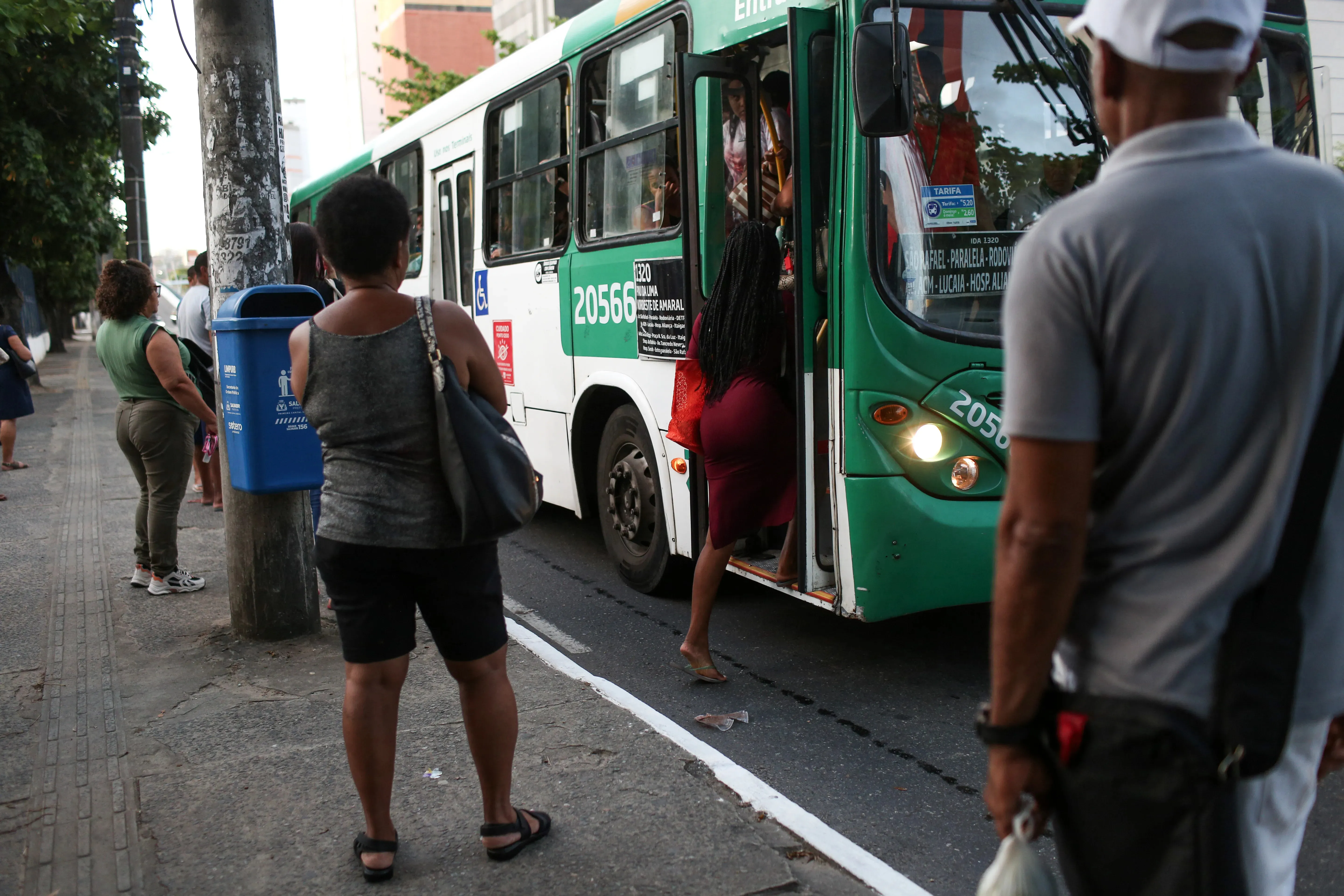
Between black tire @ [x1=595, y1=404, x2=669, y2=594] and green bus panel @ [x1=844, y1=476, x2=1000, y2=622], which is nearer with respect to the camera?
green bus panel @ [x1=844, y1=476, x2=1000, y2=622]

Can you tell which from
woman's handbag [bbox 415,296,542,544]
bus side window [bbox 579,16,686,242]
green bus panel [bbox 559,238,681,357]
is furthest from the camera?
green bus panel [bbox 559,238,681,357]

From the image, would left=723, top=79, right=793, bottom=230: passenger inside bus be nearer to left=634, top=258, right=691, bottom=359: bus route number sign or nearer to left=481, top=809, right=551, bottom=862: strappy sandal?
left=634, top=258, right=691, bottom=359: bus route number sign

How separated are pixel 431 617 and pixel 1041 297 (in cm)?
→ 197

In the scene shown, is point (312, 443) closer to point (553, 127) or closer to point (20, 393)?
point (553, 127)

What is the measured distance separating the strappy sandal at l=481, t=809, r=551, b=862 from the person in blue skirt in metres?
9.35

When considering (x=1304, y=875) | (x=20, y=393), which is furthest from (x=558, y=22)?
(x=1304, y=875)

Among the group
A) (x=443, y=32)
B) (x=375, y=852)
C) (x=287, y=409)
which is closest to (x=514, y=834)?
(x=375, y=852)

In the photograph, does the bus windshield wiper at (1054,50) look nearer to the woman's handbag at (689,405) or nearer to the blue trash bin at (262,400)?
the woman's handbag at (689,405)

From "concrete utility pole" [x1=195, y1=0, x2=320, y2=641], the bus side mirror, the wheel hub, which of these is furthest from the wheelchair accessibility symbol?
Result: the bus side mirror

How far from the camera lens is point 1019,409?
58.4 inches

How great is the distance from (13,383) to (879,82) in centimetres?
966

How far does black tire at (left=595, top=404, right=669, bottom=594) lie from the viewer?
19.4 feet

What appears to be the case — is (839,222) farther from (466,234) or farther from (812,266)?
(466,234)

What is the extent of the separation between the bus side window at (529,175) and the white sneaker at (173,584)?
8.83 ft
